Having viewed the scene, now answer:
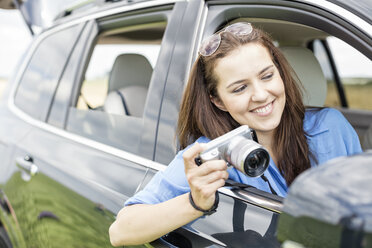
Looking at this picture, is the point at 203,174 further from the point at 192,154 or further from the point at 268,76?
the point at 268,76

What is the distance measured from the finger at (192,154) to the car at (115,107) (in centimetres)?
23

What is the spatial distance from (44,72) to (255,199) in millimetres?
1787

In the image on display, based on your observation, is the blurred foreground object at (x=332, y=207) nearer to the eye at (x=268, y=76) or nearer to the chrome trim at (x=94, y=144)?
the eye at (x=268, y=76)

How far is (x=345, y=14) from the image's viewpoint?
117cm

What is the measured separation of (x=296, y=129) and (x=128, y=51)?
1.04m

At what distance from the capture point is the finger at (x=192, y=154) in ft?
3.33

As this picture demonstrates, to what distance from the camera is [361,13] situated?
1.12 metres

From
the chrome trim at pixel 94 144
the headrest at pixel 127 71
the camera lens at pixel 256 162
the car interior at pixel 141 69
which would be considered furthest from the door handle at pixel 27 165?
the camera lens at pixel 256 162

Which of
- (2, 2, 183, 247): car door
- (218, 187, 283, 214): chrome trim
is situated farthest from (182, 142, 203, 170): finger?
(2, 2, 183, 247): car door

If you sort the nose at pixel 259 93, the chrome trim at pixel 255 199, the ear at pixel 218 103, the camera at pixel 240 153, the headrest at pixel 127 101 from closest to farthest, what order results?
the camera at pixel 240 153 → the chrome trim at pixel 255 199 → the nose at pixel 259 93 → the ear at pixel 218 103 → the headrest at pixel 127 101

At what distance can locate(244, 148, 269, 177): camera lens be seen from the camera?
97 cm

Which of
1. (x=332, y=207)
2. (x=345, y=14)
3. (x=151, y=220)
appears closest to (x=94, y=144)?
(x=151, y=220)

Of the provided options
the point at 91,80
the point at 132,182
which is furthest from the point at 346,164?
the point at 91,80

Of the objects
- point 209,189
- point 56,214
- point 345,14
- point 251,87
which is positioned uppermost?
point 345,14
